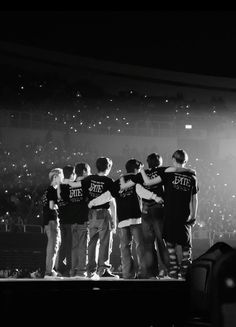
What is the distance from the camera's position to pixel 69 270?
7766mm

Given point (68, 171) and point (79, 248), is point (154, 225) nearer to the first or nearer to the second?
point (79, 248)

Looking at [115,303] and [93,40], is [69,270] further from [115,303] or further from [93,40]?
[93,40]

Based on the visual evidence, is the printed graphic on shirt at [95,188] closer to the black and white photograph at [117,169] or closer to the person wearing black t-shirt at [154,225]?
the black and white photograph at [117,169]

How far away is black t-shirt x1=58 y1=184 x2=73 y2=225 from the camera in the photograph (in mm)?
7570

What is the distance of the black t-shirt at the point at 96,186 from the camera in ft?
24.1

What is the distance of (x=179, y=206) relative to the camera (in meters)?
7.07

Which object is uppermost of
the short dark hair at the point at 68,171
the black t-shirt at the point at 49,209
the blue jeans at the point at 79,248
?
the short dark hair at the point at 68,171

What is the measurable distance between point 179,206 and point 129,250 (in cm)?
80

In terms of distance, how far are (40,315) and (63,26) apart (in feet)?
16.7

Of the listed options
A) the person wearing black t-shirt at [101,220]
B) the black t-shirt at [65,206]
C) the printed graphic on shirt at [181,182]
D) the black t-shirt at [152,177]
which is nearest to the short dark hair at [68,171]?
the black t-shirt at [65,206]

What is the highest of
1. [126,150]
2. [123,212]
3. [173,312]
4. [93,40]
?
[93,40]

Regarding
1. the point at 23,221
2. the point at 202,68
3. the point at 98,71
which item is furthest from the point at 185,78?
the point at 23,221

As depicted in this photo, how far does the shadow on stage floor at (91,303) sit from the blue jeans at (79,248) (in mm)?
1667

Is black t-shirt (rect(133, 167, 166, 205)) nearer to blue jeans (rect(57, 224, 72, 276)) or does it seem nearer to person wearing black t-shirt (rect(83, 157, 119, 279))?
person wearing black t-shirt (rect(83, 157, 119, 279))
